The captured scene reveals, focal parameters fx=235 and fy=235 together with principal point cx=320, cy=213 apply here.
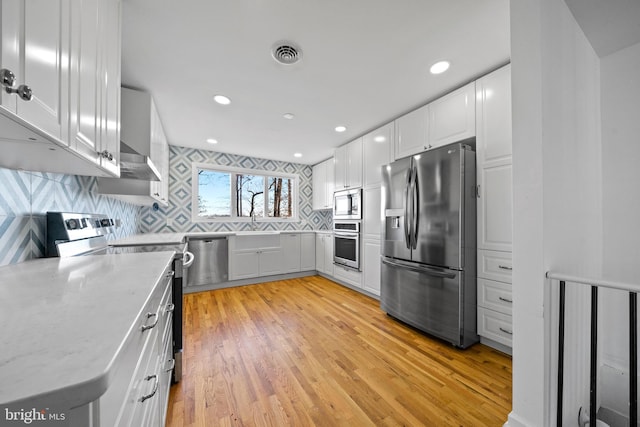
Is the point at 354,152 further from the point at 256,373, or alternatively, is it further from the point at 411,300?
the point at 256,373

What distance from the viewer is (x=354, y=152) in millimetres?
3598

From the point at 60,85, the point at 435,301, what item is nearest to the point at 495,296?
the point at 435,301

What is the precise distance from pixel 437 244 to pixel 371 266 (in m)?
1.26

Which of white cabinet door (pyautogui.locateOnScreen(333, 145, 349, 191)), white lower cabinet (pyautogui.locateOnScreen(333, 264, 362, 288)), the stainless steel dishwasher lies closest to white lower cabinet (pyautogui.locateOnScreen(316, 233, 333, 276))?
white lower cabinet (pyautogui.locateOnScreen(333, 264, 362, 288))

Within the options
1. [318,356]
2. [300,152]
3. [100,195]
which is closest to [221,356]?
[318,356]

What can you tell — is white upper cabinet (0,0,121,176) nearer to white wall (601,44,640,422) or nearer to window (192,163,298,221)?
white wall (601,44,640,422)

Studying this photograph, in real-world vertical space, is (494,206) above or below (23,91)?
below

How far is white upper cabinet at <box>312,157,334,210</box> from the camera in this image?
15.0 ft

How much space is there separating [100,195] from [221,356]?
1.64 meters

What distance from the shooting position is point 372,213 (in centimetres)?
325

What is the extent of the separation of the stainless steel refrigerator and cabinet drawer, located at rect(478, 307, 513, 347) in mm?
65

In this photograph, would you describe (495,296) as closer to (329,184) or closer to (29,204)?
(29,204)

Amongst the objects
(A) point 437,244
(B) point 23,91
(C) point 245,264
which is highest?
(B) point 23,91

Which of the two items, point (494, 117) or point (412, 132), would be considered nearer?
point (494, 117)
